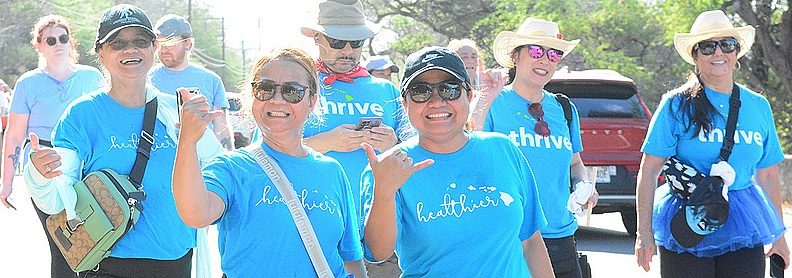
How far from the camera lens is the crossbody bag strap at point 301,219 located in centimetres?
343

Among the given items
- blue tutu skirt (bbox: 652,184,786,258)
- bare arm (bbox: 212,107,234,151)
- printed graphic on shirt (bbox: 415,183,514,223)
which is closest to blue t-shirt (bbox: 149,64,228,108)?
bare arm (bbox: 212,107,234,151)

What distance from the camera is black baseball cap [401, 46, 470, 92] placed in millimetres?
3703

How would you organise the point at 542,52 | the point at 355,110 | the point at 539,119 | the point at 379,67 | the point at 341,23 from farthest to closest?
the point at 379,67, the point at 542,52, the point at 539,119, the point at 341,23, the point at 355,110

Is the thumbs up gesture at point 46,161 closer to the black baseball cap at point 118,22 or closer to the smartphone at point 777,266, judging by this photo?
the black baseball cap at point 118,22

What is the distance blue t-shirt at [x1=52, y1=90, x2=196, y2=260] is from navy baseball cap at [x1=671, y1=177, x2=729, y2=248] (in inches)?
92.9

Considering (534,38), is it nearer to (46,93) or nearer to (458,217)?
(458,217)

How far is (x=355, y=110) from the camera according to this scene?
5.03m

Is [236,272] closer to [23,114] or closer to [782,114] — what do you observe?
[23,114]

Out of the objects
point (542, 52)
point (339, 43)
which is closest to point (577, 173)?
point (542, 52)

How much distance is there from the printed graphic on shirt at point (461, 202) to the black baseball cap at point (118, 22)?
1.71 meters

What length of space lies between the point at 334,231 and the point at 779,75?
542 inches

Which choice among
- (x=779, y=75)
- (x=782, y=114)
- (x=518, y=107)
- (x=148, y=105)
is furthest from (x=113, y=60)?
(x=782, y=114)

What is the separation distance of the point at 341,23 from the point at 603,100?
6495 millimetres

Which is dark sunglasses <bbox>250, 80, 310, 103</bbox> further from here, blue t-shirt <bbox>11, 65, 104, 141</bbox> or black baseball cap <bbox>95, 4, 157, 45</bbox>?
blue t-shirt <bbox>11, 65, 104, 141</bbox>
